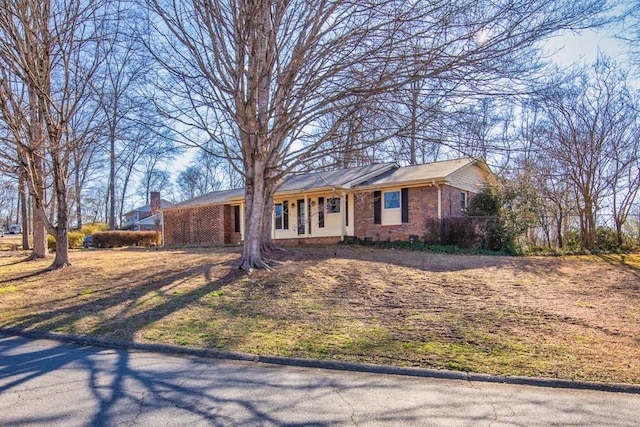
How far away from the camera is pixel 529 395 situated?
147 inches

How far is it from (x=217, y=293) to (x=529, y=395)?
5664 millimetres

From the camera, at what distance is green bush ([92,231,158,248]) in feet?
81.5

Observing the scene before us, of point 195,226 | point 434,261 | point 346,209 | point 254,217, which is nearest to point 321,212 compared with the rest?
point 346,209

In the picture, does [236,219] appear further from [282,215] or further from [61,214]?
[61,214]

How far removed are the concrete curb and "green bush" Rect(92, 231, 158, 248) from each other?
2056 centimetres

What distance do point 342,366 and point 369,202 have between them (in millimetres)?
13292

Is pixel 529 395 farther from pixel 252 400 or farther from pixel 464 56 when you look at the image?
pixel 464 56

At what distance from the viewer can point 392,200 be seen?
16922mm

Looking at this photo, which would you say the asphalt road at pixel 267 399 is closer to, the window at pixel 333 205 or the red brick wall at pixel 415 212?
the red brick wall at pixel 415 212

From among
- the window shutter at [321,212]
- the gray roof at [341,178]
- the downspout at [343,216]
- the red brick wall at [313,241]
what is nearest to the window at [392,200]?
the gray roof at [341,178]

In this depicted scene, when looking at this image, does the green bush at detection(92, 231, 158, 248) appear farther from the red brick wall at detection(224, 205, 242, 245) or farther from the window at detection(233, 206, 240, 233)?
the window at detection(233, 206, 240, 233)

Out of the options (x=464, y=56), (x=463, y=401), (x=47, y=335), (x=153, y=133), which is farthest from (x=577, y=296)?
(x=153, y=133)

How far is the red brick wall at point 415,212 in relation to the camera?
15914 millimetres

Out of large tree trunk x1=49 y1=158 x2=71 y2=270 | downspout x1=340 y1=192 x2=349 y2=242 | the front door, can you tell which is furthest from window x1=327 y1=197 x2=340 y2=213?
large tree trunk x1=49 y1=158 x2=71 y2=270
